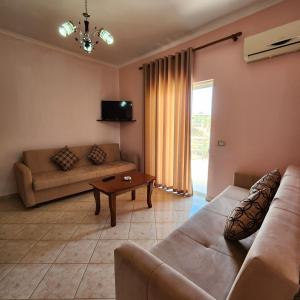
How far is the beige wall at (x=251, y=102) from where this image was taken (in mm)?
2104

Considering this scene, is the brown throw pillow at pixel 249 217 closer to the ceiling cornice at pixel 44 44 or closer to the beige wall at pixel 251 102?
the beige wall at pixel 251 102

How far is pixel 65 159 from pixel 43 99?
48.5 inches

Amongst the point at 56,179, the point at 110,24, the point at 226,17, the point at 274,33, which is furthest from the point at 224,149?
the point at 56,179

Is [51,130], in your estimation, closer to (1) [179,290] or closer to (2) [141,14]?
(2) [141,14]

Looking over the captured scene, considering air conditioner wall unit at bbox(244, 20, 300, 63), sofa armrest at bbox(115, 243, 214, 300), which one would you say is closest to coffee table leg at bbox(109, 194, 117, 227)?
sofa armrest at bbox(115, 243, 214, 300)

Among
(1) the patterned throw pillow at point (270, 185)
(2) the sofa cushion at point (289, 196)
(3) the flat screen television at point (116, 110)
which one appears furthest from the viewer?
(3) the flat screen television at point (116, 110)

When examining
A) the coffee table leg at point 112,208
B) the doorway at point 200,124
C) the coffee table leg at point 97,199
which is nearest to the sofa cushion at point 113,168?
the coffee table leg at point 97,199

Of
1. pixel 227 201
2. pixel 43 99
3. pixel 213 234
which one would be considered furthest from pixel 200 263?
pixel 43 99

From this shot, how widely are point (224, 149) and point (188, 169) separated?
29.0 inches

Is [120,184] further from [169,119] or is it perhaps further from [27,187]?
[169,119]

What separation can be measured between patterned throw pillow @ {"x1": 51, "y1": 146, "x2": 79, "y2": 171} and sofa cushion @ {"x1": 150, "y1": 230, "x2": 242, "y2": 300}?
265cm

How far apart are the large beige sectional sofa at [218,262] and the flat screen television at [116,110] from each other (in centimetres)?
309

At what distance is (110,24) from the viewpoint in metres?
2.66

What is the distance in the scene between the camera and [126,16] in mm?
2465
